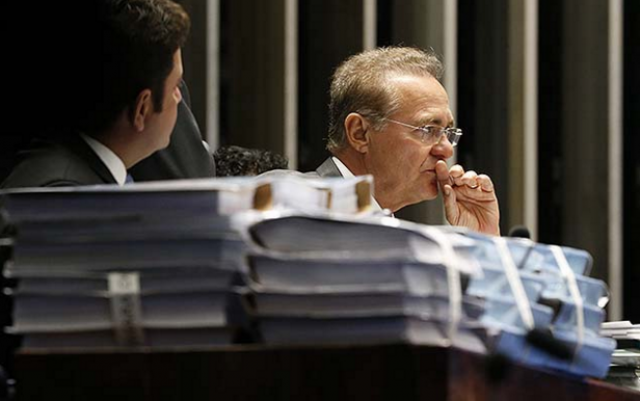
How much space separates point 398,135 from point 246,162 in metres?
1.23

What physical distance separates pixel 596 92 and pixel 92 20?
484cm

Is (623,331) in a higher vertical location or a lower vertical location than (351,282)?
lower

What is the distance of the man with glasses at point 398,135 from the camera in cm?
355

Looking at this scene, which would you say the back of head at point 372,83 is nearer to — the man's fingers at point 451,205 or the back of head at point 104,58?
the man's fingers at point 451,205

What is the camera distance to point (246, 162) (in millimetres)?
4699

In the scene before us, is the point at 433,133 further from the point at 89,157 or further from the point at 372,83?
the point at 89,157

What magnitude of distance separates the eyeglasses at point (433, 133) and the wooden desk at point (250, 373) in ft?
7.66

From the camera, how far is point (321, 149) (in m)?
6.07

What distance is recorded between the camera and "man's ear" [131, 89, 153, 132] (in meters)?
1.87

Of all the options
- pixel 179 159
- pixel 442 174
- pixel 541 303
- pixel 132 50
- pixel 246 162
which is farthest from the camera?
pixel 246 162

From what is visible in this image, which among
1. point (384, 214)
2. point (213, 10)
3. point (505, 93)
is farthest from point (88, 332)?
point (505, 93)

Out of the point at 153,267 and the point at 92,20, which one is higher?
the point at 92,20

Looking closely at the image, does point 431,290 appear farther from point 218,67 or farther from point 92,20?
point 218,67

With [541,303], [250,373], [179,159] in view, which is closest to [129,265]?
[250,373]
